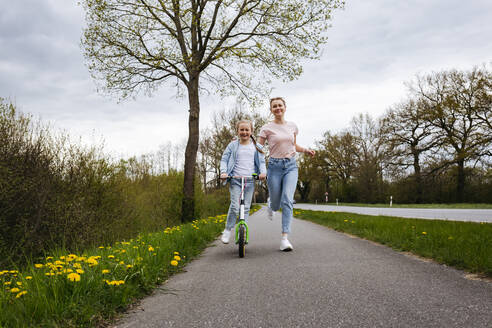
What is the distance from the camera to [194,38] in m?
12.4

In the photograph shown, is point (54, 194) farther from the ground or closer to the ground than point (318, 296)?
farther from the ground

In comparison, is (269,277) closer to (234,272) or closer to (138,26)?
(234,272)

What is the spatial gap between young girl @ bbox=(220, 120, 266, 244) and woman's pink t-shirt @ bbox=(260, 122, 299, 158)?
23cm

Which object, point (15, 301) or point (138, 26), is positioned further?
point (138, 26)

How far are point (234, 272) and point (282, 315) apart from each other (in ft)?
4.99

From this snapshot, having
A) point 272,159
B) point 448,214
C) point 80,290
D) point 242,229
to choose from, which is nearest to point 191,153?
point 272,159

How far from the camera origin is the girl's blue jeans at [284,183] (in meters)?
5.53

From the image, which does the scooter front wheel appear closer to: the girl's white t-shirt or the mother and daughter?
the mother and daughter

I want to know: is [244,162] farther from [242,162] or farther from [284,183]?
[284,183]

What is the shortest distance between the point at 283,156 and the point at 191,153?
6926 mm

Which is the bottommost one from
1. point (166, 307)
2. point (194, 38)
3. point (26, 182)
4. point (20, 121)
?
A: point (166, 307)

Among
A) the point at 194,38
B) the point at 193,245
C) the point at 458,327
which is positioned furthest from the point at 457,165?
the point at 458,327

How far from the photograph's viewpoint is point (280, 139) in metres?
5.52

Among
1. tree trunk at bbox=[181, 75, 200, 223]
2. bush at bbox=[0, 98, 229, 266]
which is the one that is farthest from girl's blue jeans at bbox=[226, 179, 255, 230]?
tree trunk at bbox=[181, 75, 200, 223]
